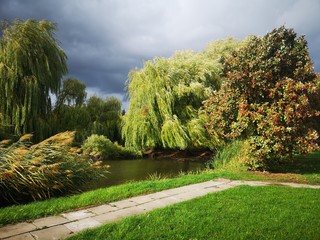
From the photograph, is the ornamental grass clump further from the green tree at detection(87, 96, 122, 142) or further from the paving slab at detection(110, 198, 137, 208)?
the green tree at detection(87, 96, 122, 142)

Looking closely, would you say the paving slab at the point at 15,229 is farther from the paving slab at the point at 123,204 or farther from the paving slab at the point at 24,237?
the paving slab at the point at 123,204

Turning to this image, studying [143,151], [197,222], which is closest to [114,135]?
[143,151]

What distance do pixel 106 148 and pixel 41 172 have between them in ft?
38.2

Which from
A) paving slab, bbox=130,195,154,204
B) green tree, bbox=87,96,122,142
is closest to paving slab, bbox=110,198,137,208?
paving slab, bbox=130,195,154,204

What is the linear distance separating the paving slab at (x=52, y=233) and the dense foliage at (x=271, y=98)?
7.04 m

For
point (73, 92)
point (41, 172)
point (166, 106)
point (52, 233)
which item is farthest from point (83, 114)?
point (52, 233)

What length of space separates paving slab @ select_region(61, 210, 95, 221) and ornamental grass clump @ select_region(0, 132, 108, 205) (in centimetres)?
193

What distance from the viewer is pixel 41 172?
23.6 feet

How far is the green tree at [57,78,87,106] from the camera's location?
2099 centimetres

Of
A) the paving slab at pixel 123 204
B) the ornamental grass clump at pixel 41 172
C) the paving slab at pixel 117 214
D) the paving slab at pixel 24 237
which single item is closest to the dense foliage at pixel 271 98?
the paving slab at pixel 123 204

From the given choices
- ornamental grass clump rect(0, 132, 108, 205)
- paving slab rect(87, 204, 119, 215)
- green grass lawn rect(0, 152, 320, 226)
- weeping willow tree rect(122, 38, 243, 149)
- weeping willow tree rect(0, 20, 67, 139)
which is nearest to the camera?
green grass lawn rect(0, 152, 320, 226)

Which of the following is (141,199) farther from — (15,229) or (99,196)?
(15,229)

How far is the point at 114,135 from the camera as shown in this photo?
2278 cm

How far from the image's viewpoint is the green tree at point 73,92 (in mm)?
20987
